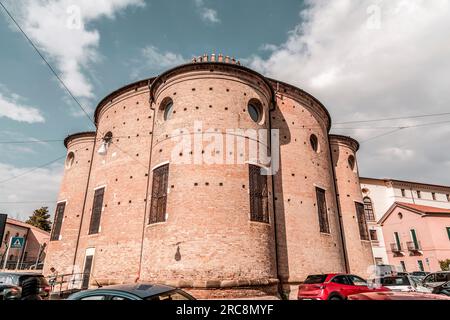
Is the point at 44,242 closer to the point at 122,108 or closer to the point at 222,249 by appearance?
the point at 122,108

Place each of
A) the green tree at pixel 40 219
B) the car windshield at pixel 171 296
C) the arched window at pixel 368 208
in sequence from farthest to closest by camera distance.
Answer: the green tree at pixel 40 219, the arched window at pixel 368 208, the car windshield at pixel 171 296

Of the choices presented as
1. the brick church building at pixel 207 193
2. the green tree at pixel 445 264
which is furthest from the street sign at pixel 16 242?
the green tree at pixel 445 264

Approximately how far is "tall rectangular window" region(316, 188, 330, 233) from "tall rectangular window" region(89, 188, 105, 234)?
13.9m

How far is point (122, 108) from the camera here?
63.8 ft

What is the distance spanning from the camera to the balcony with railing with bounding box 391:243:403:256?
3088cm

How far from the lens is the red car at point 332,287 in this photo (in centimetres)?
983

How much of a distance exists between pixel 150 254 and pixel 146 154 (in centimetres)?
663

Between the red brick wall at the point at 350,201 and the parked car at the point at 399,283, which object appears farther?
the red brick wall at the point at 350,201

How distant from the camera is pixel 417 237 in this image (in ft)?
96.7

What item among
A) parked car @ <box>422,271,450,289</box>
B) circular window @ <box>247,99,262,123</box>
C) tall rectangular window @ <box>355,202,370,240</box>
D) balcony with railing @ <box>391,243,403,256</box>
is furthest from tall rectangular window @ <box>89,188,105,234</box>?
balcony with railing @ <box>391,243,403,256</box>

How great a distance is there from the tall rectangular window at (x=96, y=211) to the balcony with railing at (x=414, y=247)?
30885mm

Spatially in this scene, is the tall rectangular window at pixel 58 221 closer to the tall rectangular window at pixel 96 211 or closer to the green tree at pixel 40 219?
the tall rectangular window at pixel 96 211

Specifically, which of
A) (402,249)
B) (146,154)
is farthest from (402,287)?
(402,249)
